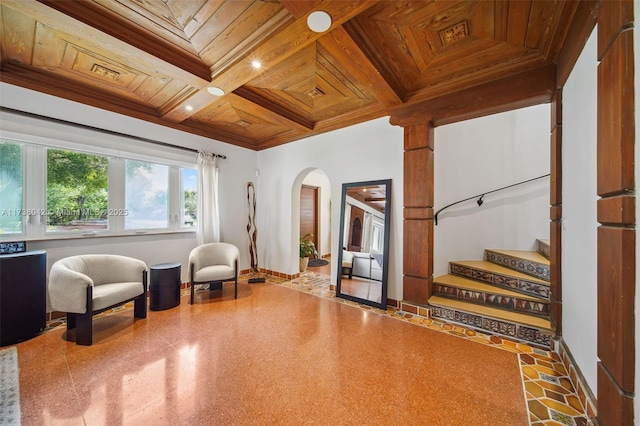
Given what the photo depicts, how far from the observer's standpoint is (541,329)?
2.22 m

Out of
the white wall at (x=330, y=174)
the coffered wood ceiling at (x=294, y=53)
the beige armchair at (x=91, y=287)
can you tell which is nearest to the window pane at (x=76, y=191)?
the beige armchair at (x=91, y=287)

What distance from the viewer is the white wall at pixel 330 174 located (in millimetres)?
3207

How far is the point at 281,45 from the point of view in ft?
6.51

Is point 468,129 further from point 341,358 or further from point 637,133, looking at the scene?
point 341,358

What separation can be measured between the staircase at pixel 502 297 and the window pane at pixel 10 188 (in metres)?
4.73

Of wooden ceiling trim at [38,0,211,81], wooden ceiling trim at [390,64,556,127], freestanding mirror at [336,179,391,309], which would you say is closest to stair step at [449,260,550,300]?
freestanding mirror at [336,179,391,309]

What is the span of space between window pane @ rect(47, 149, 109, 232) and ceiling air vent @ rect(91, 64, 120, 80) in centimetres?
106

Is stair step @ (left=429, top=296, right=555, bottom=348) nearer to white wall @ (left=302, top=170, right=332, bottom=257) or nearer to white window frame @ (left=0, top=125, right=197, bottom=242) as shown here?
white wall @ (left=302, top=170, right=332, bottom=257)

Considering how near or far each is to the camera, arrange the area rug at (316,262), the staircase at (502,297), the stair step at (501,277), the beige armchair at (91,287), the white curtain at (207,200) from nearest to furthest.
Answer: the beige armchair at (91,287) → the staircase at (502,297) → the stair step at (501,277) → the white curtain at (207,200) → the area rug at (316,262)

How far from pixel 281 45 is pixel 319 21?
421mm

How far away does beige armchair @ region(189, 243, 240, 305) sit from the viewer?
10.8ft

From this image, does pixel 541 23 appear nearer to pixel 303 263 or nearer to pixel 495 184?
pixel 495 184

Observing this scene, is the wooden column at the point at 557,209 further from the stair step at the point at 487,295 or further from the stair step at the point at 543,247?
the stair step at the point at 543,247

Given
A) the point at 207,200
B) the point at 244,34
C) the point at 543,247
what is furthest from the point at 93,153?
the point at 543,247
